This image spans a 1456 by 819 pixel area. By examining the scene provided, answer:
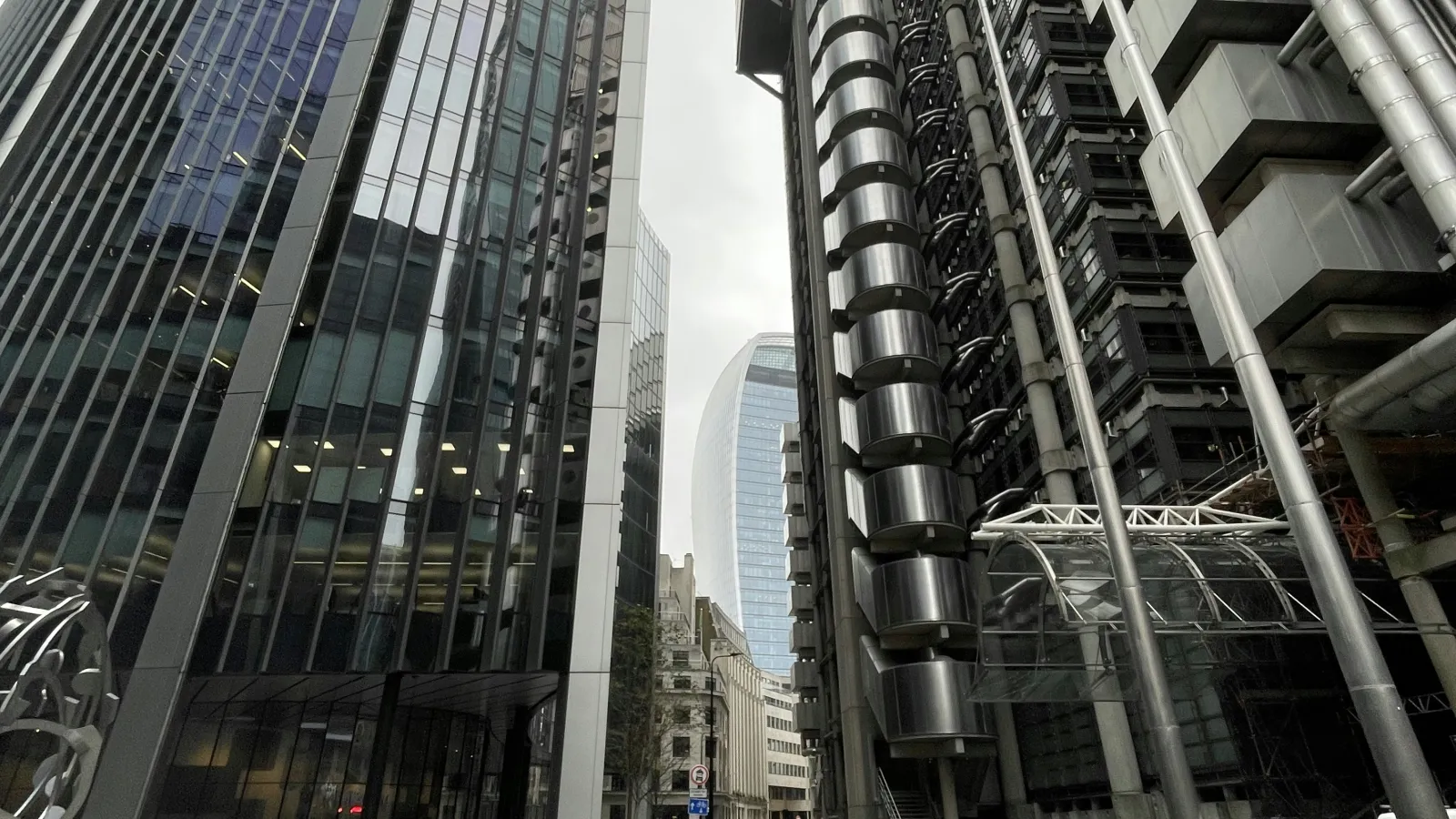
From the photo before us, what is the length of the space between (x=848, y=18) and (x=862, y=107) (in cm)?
699

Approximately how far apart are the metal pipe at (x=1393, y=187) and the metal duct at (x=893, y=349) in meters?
21.4

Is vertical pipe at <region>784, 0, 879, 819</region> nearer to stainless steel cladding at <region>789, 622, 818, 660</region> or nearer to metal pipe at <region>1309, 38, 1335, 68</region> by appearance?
stainless steel cladding at <region>789, 622, 818, 660</region>

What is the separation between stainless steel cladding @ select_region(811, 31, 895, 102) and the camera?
4088 centimetres

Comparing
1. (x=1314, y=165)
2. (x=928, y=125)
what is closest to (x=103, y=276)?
(x=1314, y=165)

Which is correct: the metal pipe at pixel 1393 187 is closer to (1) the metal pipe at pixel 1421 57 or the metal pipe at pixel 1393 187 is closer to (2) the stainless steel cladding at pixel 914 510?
(1) the metal pipe at pixel 1421 57

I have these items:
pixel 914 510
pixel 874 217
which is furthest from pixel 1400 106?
pixel 874 217

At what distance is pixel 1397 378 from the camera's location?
10.9 metres

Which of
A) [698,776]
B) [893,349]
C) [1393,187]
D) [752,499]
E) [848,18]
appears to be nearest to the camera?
[1393,187]

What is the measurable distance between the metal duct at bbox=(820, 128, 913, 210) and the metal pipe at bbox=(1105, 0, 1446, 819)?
28.5 meters

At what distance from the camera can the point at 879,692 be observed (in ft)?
91.4

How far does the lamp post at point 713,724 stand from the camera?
2639cm

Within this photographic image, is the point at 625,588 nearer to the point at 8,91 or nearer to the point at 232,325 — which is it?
the point at 232,325

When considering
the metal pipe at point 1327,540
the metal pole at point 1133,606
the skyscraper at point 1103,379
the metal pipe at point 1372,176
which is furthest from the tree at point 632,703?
the metal pipe at point 1327,540

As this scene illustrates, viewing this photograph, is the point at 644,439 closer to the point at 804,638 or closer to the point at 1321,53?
the point at 804,638
